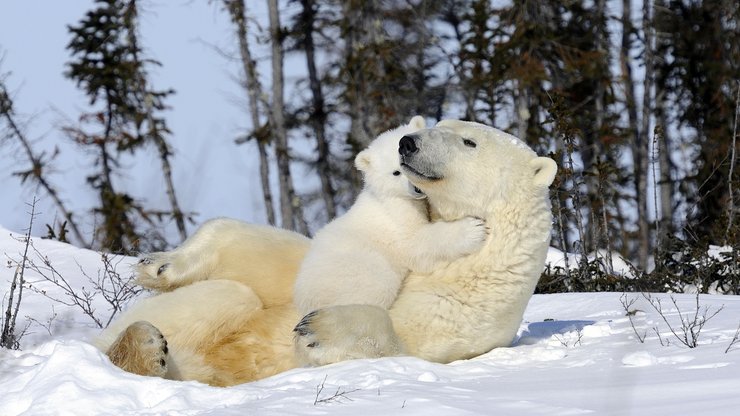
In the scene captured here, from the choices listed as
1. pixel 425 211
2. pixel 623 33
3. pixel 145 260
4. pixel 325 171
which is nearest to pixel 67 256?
pixel 145 260

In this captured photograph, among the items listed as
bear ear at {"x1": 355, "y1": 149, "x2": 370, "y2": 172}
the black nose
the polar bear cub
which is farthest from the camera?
bear ear at {"x1": 355, "y1": 149, "x2": 370, "y2": 172}

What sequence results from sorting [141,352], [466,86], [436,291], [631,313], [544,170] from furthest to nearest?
[466,86] → [631,313] → [544,170] → [436,291] → [141,352]

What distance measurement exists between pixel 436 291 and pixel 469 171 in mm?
535

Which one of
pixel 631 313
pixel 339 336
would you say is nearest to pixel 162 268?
pixel 339 336

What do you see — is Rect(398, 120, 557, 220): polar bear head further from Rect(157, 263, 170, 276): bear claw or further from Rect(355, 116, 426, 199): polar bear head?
Rect(157, 263, 170, 276): bear claw

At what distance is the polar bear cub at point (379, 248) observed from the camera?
164 inches

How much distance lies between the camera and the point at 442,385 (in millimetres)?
3582

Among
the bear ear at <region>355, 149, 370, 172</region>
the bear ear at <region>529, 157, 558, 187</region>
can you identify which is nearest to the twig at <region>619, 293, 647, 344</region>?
the bear ear at <region>529, 157, 558, 187</region>

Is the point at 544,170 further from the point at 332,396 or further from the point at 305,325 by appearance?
the point at 332,396

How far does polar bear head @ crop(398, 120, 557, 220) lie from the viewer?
14.0 feet

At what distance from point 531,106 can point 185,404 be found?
47.0ft

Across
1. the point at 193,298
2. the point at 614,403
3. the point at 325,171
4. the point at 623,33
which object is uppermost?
the point at 623,33

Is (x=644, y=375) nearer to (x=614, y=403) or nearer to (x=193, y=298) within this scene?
(x=614, y=403)

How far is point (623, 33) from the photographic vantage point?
63.2 ft
